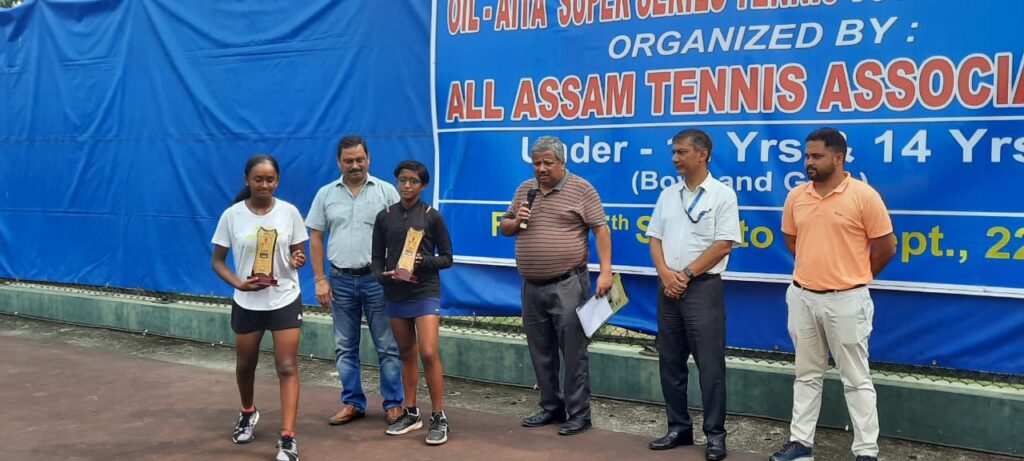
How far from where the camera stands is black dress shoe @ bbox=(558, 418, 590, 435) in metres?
5.28

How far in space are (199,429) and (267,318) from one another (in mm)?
1094

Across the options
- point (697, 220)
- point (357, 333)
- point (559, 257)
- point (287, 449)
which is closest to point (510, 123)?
point (559, 257)

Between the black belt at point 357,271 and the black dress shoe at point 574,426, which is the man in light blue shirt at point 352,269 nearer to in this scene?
the black belt at point 357,271

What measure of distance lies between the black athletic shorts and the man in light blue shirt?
448 millimetres

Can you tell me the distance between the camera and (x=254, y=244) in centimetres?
486

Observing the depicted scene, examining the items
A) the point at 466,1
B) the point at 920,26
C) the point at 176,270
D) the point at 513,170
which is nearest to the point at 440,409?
the point at 513,170

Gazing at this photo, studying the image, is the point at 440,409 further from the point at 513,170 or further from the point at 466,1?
the point at 466,1

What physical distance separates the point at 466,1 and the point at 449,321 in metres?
2.35

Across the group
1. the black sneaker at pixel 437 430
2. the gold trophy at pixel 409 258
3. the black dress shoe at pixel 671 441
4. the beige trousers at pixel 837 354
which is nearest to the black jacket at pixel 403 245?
the gold trophy at pixel 409 258

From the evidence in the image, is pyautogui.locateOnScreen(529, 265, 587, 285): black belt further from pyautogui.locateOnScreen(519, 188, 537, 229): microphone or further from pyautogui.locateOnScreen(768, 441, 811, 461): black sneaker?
pyautogui.locateOnScreen(768, 441, 811, 461): black sneaker

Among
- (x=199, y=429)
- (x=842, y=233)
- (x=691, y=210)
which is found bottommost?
(x=199, y=429)

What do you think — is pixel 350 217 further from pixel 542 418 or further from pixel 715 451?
pixel 715 451

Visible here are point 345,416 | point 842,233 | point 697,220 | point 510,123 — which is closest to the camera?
point 842,233

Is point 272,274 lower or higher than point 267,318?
higher
